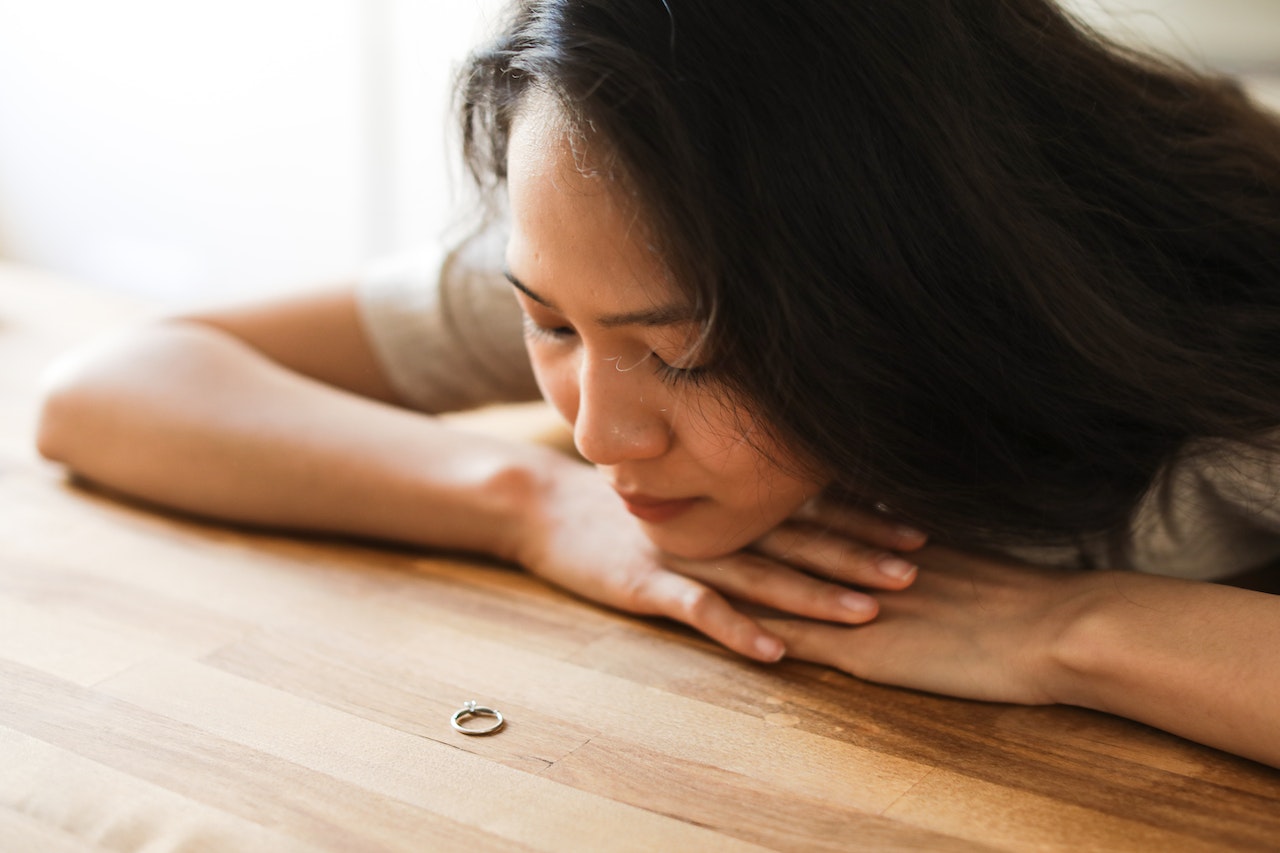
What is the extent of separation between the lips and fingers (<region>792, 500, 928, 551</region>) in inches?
3.6

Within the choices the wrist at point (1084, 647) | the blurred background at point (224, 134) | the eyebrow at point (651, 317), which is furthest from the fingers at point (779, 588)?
the blurred background at point (224, 134)

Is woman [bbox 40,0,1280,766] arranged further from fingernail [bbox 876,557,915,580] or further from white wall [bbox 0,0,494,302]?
white wall [bbox 0,0,494,302]

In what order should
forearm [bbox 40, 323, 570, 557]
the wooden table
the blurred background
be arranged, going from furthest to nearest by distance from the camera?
1. the blurred background
2. forearm [bbox 40, 323, 570, 557]
3. the wooden table

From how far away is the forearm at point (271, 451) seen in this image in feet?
3.09

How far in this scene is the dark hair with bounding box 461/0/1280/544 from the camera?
0.65 meters

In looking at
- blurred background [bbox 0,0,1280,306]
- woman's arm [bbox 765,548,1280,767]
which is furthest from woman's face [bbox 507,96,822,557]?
blurred background [bbox 0,0,1280,306]

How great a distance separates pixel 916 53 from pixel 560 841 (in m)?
0.45

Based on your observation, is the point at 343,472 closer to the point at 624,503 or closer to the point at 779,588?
the point at 624,503

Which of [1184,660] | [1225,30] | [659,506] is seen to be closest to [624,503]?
[659,506]

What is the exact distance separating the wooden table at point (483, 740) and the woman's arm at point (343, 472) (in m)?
0.03

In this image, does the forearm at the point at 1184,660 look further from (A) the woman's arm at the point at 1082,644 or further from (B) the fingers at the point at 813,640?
(B) the fingers at the point at 813,640

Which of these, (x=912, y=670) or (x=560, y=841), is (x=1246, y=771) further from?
(x=560, y=841)

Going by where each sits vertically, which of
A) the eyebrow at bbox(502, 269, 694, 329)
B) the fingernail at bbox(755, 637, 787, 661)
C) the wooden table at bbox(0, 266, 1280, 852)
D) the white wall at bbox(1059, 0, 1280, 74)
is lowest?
the wooden table at bbox(0, 266, 1280, 852)

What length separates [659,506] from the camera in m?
0.80
